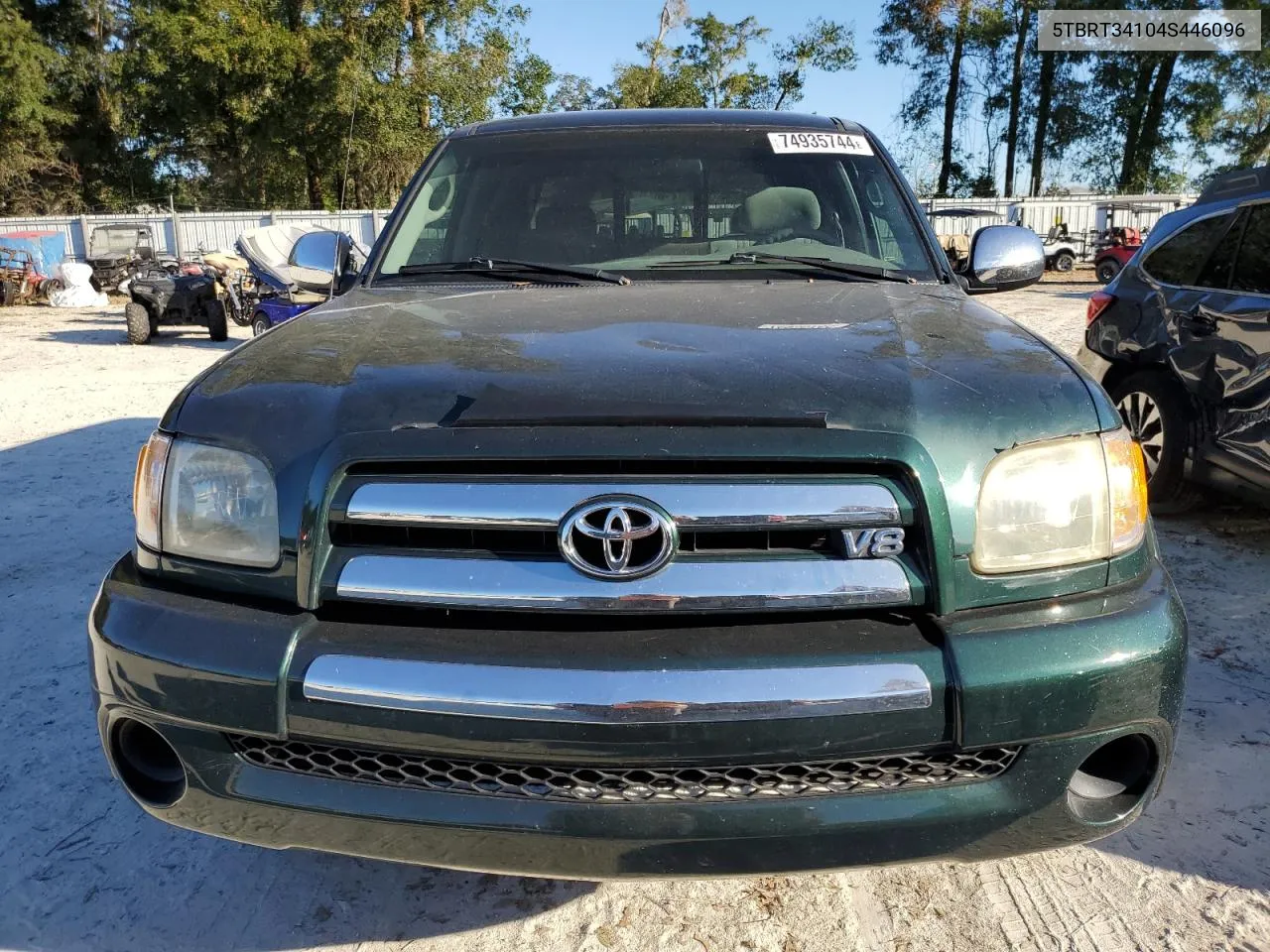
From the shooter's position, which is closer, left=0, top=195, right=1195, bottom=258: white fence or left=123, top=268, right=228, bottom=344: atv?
left=123, top=268, right=228, bottom=344: atv

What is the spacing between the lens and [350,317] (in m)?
2.38

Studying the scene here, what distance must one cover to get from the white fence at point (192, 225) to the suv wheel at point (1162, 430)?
2417 centimetres

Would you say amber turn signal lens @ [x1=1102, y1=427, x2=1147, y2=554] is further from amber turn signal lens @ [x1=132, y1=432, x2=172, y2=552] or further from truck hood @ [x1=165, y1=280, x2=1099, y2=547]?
amber turn signal lens @ [x1=132, y1=432, x2=172, y2=552]

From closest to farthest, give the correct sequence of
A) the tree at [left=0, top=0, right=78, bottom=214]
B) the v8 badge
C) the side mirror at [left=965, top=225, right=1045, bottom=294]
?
1. the v8 badge
2. the side mirror at [left=965, top=225, right=1045, bottom=294]
3. the tree at [left=0, top=0, right=78, bottom=214]

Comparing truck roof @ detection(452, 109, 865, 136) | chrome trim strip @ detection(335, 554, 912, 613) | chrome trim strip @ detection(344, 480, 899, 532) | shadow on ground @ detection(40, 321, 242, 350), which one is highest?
truck roof @ detection(452, 109, 865, 136)

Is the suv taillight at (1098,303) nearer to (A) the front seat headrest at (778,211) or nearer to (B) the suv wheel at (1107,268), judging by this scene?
(A) the front seat headrest at (778,211)

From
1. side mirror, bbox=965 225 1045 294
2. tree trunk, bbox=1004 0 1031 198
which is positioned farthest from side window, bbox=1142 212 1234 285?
tree trunk, bbox=1004 0 1031 198

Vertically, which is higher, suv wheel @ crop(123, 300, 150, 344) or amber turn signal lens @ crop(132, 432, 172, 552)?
amber turn signal lens @ crop(132, 432, 172, 552)

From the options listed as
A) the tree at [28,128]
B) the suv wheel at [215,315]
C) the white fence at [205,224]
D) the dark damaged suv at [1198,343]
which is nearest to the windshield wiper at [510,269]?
the dark damaged suv at [1198,343]

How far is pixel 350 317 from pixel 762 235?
126 cm

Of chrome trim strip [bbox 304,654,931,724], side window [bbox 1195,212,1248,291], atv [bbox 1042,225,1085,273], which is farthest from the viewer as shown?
atv [bbox 1042,225,1085,273]

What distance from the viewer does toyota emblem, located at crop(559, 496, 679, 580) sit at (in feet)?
5.14

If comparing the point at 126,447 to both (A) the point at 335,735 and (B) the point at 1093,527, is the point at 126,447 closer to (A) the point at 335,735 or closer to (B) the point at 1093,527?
(A) the point at 335,735

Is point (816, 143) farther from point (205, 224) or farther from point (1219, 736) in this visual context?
point (205, 224)
